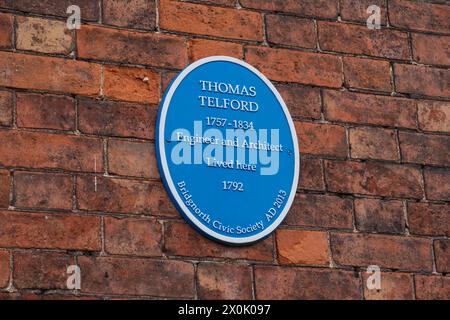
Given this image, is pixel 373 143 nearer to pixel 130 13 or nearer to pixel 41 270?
pixel 130 13

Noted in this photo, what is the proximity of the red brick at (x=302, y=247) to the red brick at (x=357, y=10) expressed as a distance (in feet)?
2.69

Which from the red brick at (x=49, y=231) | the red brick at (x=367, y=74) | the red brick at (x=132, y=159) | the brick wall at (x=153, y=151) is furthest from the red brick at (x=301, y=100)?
the red brick at (x=49, y=231)

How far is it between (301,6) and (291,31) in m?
→ 0.11

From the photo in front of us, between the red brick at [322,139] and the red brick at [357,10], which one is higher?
the red brick at [357,10]

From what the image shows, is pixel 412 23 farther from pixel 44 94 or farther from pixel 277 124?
pixel 44 94

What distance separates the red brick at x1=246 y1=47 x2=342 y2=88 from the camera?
3.67 meters

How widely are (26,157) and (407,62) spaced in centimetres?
147

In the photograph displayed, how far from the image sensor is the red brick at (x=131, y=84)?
3.44 metres

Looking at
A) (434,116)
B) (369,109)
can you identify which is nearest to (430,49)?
(434,116)

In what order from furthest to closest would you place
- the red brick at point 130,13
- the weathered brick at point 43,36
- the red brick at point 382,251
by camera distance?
the red brick at point 382,251 → the red brick at point 130,13 → the weathered brick at point 43,36

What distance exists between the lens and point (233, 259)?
3436 mm

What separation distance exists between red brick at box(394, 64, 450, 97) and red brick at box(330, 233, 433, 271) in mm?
557

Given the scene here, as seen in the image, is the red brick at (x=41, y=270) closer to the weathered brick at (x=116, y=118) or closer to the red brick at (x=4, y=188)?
the red brick at (x=4, y=188)
